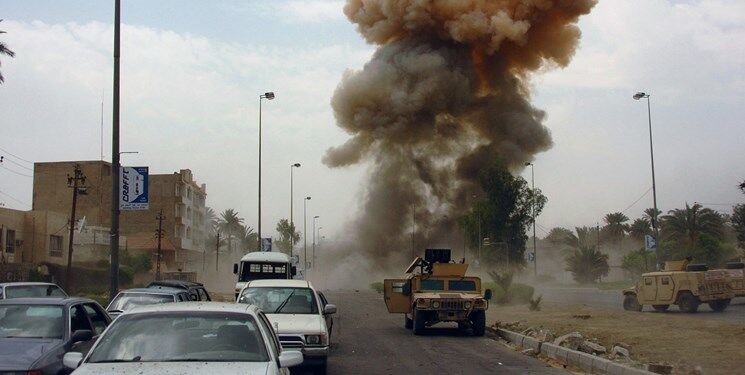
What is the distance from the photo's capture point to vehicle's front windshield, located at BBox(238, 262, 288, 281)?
89.5 ft

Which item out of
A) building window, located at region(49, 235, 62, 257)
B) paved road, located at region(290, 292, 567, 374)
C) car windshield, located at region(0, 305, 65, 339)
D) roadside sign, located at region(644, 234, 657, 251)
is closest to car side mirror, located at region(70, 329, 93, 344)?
car windshield, located at region(0, 305, 65, 339)

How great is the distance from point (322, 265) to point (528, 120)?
84.1 ft

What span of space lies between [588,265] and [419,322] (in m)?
49.9

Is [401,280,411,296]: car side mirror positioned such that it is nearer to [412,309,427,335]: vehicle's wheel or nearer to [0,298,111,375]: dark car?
[412,309,427,335]: vehicle's wheel

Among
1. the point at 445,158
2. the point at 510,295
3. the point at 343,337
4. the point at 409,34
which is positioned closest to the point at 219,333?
the point at 343,337

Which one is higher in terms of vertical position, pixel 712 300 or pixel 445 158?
pixel 445 158

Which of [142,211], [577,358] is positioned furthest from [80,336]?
[142,211]

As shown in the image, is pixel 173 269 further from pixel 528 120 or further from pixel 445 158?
pixel 528 120

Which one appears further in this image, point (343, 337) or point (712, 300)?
point (712, 300)

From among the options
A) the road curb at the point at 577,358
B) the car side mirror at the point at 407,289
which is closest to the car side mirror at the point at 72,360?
the road curb at the point at 577,358

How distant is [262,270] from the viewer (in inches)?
1080

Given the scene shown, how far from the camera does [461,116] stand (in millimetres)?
53719

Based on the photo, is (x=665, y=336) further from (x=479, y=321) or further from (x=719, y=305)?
(x=719, y=305)

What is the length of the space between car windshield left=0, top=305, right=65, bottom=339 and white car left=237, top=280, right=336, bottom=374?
3089 millimetres
